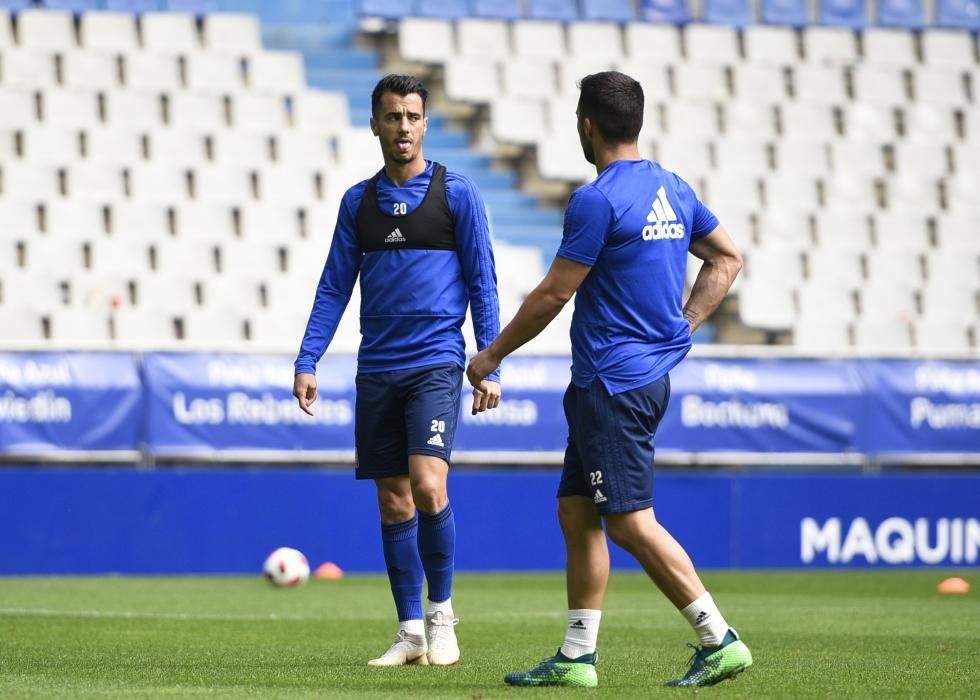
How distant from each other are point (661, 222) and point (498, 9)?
49.7ft

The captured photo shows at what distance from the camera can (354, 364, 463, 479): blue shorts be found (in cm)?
635

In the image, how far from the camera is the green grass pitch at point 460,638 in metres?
5.52

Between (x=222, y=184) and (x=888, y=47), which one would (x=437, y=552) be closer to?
(x=222, y=184)

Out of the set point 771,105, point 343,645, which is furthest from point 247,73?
point 343,645

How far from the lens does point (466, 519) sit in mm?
14875

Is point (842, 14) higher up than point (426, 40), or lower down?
higher up

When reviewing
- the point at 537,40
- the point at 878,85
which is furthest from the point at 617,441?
the point at 878,85

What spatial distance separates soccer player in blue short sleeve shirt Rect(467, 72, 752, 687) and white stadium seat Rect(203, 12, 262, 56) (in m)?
13.9

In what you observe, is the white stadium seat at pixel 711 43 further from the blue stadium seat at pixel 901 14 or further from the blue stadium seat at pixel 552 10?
the blue stadium seat at pixel 901 14

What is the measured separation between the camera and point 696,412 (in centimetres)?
1555

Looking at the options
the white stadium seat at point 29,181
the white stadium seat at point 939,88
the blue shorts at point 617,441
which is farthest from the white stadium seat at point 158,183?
the blue shorts at point 617,441

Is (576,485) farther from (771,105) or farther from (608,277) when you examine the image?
(771,105)

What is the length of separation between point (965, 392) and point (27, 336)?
28.0ft

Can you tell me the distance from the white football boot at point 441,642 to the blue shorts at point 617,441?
1.30m
